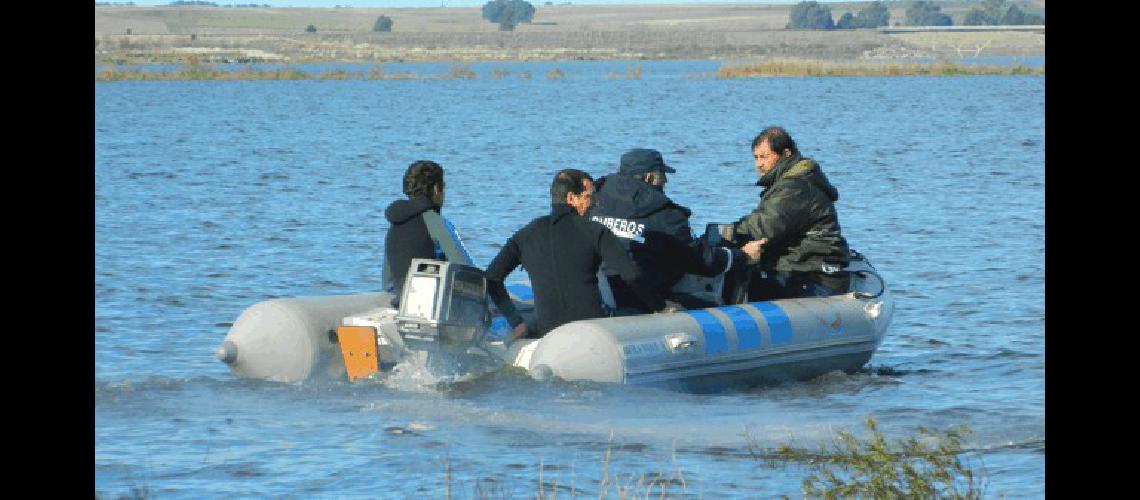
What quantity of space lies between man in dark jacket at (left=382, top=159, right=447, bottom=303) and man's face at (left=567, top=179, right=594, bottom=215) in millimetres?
734

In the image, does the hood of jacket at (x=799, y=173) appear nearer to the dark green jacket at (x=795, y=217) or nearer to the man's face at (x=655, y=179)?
the dark green jacket at (x=795, y=217)

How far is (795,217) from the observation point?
34.4 ft

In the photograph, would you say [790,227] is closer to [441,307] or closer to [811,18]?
[441,307]

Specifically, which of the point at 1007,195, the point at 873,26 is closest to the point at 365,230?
A: the point at 1007,195

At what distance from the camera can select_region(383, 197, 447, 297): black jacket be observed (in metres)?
9.33

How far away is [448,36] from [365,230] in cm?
12199

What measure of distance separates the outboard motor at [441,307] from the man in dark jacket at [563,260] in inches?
12.8

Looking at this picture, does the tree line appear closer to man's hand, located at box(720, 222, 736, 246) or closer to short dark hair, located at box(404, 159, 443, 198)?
man's hand, located at box(720, 222, 736, 246)

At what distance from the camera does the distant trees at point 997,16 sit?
151m

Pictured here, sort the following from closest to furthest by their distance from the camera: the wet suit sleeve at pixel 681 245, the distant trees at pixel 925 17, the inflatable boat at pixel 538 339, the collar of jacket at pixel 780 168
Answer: the inflatable boat at pixel 538 339 < the wet suit sleeve at pixel 681 245 < the collar of jacket at pixel 780 168 < the distant trees at pixel 925 17

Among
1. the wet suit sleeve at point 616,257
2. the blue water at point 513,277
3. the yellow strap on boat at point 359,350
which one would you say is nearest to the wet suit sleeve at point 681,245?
the wet suit sleeve at point 616,257

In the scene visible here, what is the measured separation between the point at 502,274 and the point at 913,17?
153319 mm

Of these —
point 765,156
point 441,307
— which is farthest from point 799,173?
point 441,307
